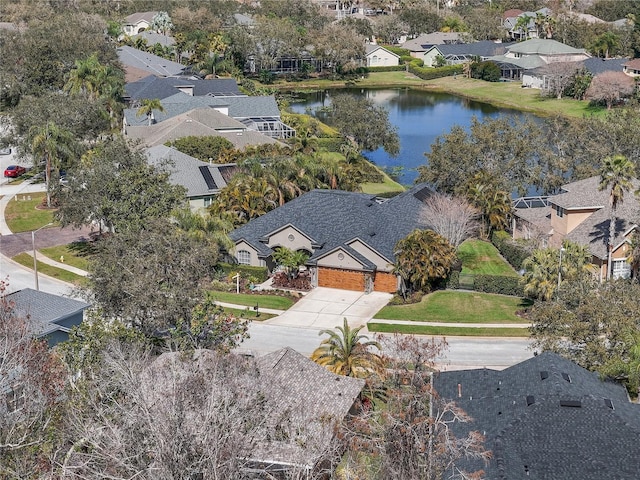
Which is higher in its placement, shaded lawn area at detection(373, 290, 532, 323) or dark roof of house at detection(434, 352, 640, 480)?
dark roof of house at detection(434, 352, 640, 480)

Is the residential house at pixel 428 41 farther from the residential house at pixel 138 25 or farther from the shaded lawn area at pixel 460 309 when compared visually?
the shaded lawn area at pixel 460 309

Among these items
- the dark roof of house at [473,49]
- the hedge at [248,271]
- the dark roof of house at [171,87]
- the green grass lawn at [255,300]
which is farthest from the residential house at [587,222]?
the dark roof of house at [473,49]

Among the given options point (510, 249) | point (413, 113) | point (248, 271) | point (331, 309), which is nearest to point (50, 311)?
point (331, 309)

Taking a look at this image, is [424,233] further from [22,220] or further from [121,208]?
[22,220]

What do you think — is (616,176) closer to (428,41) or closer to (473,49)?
(473,49)

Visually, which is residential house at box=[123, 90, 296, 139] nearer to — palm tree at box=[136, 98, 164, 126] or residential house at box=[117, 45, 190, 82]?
palm tree at box=[136, 98, 164, 126]

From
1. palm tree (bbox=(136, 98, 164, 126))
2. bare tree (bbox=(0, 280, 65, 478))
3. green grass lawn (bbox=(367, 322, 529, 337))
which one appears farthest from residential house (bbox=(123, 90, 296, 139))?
bare tree (bbox=(0, 280, 65, 478))
